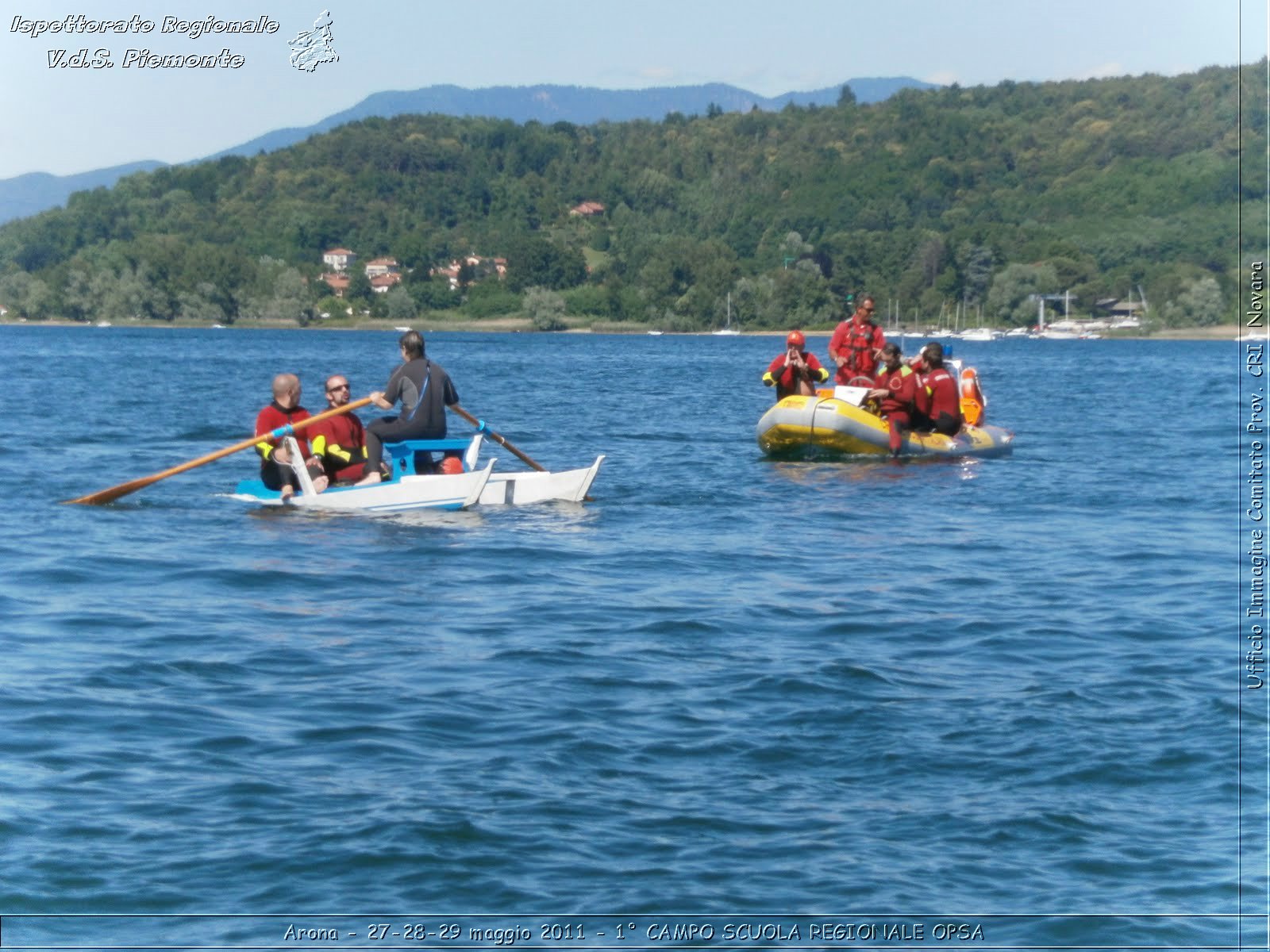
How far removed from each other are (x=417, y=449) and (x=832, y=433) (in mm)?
Result: 7122

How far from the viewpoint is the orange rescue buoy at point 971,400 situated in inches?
971

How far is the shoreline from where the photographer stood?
121 meters

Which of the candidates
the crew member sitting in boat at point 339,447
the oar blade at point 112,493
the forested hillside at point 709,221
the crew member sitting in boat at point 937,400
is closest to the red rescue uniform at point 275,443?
the crew member sitting in boat at point 339,447

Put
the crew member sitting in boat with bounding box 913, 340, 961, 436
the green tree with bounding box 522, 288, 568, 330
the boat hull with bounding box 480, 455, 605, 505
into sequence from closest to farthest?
the boat hull with bounding box 480, 455, 605, 505 < the crew member sitting in boat with bounding box 913, 340, 961, 436 < the green tree with bounding box 522, 288, 568, 330

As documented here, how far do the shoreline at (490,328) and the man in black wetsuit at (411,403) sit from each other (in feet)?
349

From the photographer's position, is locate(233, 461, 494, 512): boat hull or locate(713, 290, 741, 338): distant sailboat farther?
locate(713, 290, 741, 338): distant sailboat

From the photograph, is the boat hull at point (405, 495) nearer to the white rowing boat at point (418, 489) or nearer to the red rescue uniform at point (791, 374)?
the white rowing boat at point (418, 489)

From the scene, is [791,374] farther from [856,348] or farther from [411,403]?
[411,403]

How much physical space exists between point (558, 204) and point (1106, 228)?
65.2 meters

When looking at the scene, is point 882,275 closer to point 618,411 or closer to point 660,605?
point 618,411

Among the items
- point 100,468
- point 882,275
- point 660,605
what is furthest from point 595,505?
point 882,275

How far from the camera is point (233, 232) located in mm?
151625

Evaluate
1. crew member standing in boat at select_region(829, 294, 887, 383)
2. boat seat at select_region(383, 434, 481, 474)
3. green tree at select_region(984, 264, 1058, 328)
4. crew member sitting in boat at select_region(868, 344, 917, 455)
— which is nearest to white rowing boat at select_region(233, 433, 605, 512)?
boat seat at select_region(383, 434, 481, 474)

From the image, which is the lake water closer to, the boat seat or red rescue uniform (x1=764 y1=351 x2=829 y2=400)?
the boat seat
